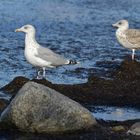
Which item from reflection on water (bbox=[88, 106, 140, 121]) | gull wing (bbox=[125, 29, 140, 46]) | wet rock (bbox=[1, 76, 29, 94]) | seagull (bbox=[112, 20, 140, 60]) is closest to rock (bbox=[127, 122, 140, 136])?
reflection on water (bbox=[88, 106, 140, 121])

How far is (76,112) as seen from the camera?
1034 centimetres

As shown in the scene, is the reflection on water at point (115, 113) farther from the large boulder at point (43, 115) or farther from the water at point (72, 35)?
the large boulder at point (43, 115)

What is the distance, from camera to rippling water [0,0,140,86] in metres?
16.0

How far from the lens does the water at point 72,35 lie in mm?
15477

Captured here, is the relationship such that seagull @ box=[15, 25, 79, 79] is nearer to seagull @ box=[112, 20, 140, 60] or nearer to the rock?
seagull @ box=[112, 20, 140, 60]

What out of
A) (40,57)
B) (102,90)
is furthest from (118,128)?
(40,57)

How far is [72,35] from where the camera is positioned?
21141 millimetres

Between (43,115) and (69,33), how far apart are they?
11348 millimetres

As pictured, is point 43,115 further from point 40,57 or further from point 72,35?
point 72,35

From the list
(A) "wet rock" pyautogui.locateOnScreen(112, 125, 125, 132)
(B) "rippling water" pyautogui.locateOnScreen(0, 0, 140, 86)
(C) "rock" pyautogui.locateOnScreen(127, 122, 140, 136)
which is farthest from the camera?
(B) "rippling water" pyautogui.locateOnScreen(0, 0, 140, 86)

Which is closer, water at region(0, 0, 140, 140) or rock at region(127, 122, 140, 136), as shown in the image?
rock at region(127, 122, 140, 136)

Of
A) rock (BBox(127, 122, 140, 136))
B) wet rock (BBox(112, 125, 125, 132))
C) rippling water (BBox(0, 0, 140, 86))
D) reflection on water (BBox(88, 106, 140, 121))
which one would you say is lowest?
reflection on water (BBox(88, 106, 140, 121))

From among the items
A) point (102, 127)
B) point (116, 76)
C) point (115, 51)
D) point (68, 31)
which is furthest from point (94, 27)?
point (102, 127)

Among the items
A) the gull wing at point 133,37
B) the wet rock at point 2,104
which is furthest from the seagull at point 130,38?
the wet rock at point 2,104
